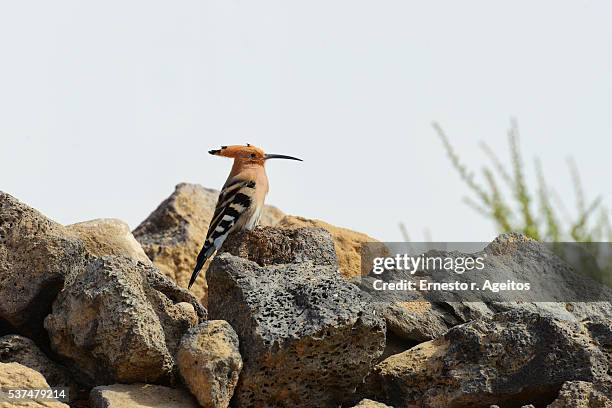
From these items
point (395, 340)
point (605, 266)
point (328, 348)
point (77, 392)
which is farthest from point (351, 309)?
point (605, 266)

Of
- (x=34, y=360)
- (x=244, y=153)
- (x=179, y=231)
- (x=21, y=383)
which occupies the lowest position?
(x=21, y=383)

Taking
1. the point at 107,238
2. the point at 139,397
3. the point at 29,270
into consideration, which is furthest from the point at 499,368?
the point at 107,238

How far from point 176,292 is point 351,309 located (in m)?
1.50

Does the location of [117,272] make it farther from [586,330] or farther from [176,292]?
[586,330]

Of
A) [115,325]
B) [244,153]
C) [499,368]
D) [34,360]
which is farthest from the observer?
[244,153]

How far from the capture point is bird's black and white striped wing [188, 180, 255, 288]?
8.77 m

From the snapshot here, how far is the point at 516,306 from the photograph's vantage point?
7.81 meters

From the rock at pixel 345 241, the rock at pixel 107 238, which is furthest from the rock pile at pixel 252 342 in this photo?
the rock at pixel 345 241

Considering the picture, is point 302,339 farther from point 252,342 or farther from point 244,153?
point 244,153

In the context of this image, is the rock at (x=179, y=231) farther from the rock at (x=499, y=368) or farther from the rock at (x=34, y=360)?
the rock at (x=499, y=368)

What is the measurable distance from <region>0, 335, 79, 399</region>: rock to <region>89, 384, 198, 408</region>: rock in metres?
0.39

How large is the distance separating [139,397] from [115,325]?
0.41 meters

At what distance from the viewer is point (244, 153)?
9320 mm

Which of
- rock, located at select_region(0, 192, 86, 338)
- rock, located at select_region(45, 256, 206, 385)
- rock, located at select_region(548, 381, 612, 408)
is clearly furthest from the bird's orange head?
rock, located at select_region(548, 381, 612, 408)
